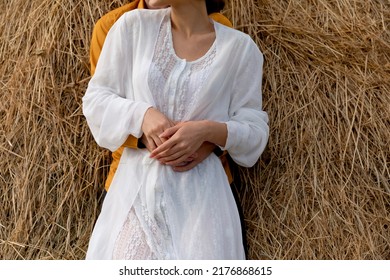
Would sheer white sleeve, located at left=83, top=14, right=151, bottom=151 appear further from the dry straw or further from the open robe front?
the dry straw

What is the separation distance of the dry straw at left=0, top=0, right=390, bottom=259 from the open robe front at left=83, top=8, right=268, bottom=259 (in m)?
0.24

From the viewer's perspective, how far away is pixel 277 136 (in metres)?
1.98

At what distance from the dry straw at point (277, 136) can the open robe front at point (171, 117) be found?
0.24 m

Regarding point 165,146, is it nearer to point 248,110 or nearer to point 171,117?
point 171,117

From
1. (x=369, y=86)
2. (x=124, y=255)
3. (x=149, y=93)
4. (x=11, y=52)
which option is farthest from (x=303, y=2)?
(x=124, y=255)

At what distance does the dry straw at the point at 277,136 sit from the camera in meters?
1.90

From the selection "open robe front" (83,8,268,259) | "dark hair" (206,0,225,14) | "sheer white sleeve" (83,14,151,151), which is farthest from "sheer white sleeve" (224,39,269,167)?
"sheer white sleeve" (83,14,151,151)

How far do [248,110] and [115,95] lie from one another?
31 cm

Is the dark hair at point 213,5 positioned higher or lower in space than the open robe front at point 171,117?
higher

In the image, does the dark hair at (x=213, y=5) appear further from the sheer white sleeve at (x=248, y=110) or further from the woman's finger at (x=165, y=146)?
the woman's finger at (x=165, y=146)

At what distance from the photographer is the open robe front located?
5.26ft

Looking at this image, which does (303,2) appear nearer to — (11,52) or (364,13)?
(364,13)

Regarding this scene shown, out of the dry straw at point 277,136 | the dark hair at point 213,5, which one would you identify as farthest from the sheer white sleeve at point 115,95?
the dry straw at point 277,136

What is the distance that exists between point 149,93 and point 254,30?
0.54m
